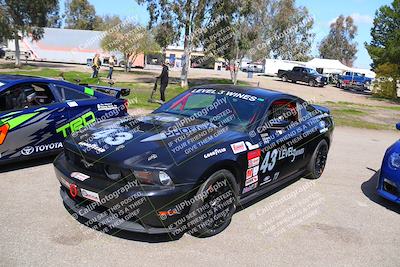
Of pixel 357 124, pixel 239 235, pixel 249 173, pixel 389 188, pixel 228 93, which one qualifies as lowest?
pixel 357 124

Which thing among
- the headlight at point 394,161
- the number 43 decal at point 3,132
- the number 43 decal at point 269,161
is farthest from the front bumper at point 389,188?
the number 43 decal at point 3,132

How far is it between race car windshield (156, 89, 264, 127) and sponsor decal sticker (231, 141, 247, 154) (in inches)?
15.8

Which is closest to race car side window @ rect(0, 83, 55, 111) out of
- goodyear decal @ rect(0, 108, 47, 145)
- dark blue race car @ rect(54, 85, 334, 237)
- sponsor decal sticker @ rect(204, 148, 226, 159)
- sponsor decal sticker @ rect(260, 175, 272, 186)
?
goodyear decal @ rect(0, 108, 47, 145)

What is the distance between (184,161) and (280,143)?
5.58ft

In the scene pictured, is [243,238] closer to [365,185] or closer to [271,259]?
[271,259]

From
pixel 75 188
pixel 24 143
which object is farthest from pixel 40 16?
pixel 75 188

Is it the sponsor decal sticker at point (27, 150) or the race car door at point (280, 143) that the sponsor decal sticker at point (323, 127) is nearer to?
the race car door at point (280, 143)

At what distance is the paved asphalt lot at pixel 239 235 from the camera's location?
11.5 feet

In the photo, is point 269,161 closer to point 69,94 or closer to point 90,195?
point 90,195

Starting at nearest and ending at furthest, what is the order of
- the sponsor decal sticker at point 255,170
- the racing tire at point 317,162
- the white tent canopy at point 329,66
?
1. the sponsor decal sticker at point 255,170
2. the racing tire at point 317,162
3. the white tent canopy at point 329,66

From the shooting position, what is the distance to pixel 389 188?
17.2ft

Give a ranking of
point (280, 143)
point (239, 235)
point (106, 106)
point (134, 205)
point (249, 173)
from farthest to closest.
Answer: point (106, 106) → point (280, 143) → point (249, 173) → point (239, 235) → point (134, 205)

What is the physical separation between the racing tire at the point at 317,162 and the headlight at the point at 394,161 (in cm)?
107

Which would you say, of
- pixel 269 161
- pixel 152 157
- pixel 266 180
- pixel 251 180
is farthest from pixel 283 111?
pixel 152 157
